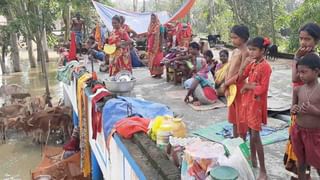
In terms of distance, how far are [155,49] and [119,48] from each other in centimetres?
175

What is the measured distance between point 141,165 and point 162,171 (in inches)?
17.5

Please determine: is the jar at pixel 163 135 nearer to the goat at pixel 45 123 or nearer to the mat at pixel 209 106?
the mat at pixel 209 106

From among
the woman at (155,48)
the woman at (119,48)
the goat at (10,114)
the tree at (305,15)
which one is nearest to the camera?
the woman at (119,48)


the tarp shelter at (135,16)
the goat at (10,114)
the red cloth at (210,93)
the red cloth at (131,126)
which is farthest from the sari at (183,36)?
the red cloth at (131,126)

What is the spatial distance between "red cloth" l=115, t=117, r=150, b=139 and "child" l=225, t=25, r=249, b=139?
3.96ft

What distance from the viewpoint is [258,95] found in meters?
3.82

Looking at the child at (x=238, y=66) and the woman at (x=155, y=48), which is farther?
the woman at (x=155, y=48)

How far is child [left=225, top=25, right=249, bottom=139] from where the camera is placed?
13.3ft

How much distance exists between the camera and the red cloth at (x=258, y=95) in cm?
381

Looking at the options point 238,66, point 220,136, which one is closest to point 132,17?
point 220,136

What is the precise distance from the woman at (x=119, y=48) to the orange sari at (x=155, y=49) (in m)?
1.38

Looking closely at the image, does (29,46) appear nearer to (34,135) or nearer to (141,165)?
(34,135)

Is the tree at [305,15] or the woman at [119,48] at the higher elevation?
the tree at [305,15]

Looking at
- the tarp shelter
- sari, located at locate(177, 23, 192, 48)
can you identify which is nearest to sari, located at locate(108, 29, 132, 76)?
the tarp shelter
